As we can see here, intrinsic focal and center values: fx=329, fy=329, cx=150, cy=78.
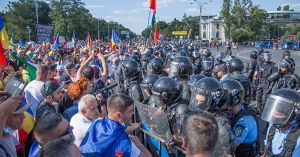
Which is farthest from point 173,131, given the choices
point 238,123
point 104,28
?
point 104,28

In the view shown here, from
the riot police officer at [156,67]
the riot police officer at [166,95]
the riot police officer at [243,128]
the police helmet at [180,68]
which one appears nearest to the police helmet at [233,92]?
the riot police officer at [243,128]

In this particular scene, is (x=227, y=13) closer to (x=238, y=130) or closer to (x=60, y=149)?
(x=238, y=130)

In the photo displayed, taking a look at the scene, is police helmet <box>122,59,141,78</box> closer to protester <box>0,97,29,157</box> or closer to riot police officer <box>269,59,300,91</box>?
riot police officer <box>269,59,300,91</box>

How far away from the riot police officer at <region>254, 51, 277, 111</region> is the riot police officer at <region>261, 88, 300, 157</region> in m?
5.54

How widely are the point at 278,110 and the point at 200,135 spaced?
1.52 m

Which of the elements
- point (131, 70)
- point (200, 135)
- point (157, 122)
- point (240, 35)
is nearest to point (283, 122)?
point (157, 122)

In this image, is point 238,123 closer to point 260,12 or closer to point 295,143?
point 295,143

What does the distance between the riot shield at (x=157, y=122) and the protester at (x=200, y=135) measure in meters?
0.85

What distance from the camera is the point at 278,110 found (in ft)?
11.2

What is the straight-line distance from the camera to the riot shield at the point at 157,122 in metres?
3.24

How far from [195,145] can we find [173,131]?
1177mm

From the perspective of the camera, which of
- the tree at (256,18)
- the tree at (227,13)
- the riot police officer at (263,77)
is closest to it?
the riot police officer at (263,77)

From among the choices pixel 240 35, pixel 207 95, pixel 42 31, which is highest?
pixel 240 35

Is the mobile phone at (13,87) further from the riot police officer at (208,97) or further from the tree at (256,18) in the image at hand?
the tree at (256,18)
